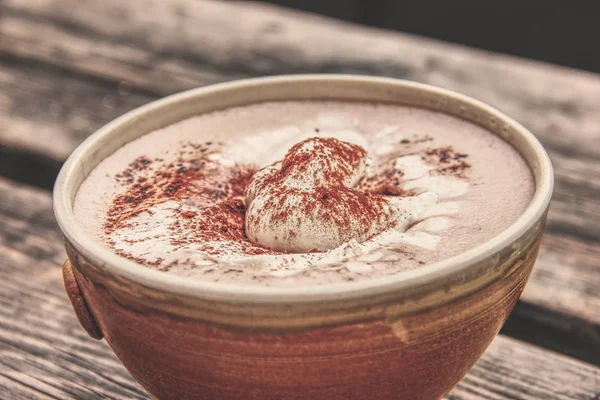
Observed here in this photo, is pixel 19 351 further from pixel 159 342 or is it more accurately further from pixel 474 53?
pixel 474 53

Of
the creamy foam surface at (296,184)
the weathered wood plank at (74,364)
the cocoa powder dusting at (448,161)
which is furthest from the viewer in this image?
the weathered wood plank at (74,364)

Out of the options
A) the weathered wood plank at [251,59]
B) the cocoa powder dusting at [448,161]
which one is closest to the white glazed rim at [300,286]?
the cocoa powder dusting at [448,161]

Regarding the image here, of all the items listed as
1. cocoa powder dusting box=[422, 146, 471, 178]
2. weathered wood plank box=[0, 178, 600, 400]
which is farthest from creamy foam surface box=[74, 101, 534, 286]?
weathered wood plank box=[0, 178, 600, 400]

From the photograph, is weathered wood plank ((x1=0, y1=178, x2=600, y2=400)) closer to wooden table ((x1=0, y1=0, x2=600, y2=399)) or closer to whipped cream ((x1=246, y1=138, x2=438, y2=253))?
wooden table ((x1=0, y1=0, x2=600, y2=399))

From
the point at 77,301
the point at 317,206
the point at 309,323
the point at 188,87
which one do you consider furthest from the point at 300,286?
the point at 188,87

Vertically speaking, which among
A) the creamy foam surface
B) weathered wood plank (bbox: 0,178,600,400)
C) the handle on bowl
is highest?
the creamy foam surface

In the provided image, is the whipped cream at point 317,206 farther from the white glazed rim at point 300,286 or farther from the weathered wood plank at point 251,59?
the weathered wood plank at point 251,59

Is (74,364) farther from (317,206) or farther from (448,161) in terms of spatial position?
(448,161)
